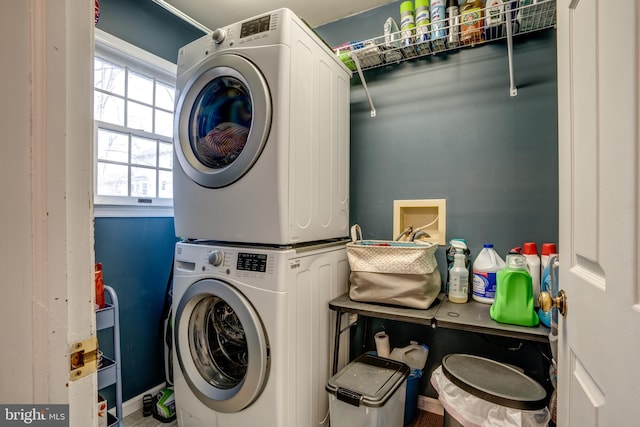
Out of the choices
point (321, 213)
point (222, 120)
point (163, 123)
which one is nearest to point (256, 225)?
point (321, 213)

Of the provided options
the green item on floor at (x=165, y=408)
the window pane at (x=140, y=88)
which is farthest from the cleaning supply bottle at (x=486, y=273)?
the window pane at (x=140, y=88)

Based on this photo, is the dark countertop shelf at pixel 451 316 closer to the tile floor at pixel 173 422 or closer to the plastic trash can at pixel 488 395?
the plastic trash can at pixel 488 395

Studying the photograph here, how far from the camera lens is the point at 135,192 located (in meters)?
1.98

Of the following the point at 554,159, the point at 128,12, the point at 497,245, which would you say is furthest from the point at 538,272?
the point at 128,12

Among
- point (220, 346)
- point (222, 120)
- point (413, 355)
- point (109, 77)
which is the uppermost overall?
point (109, 77)

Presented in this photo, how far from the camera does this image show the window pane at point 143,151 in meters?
1.99

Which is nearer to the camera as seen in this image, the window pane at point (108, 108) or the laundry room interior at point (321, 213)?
the laundry room interior at point (321, 213)

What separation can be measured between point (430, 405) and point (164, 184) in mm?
2202

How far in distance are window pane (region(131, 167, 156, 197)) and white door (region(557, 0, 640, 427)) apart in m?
2.16

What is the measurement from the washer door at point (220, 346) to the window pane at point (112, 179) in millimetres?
830

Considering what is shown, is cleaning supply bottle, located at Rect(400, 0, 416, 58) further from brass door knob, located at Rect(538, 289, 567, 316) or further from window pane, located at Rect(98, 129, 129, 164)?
window pane, located at Rect(98, 129, 129, 164)

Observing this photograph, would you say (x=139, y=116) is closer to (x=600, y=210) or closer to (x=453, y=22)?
(x=453, y=22)

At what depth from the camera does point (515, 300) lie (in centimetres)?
128

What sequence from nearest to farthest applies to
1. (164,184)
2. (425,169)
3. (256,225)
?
(256,225) → (425,169) → (164,184)
